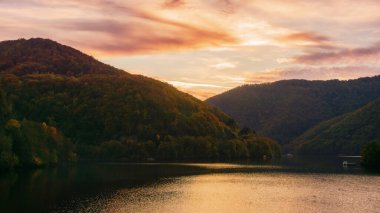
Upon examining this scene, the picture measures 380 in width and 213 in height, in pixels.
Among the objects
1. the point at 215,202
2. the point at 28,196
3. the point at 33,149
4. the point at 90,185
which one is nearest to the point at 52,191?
the point at 28,196

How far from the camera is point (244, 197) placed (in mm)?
119438

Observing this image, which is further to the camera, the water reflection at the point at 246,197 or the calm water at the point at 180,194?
the water reflection at the point at 246,197

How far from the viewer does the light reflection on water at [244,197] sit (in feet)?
330

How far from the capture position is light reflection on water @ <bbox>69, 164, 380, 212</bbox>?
10044 centimetres

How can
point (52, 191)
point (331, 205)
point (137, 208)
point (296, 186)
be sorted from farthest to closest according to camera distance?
point (296, 186) → point (52, 191) → point (331, 205) → point (137, 208)

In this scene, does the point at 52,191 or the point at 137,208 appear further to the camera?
the point at 52,191

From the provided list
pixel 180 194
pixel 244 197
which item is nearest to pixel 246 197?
pixel 244 197

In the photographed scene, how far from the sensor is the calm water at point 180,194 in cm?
9925

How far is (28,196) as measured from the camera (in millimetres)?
106812

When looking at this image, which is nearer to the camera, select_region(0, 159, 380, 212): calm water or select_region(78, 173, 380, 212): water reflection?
select_region(0, 159, 380, 212): calm water

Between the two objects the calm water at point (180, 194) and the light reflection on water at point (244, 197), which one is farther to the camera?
the light reflection on water at point (244, 197)

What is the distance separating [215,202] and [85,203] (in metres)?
28.7

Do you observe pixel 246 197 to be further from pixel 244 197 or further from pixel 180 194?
pixel 180 194

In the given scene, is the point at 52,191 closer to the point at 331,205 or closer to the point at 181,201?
the point at 181,201
